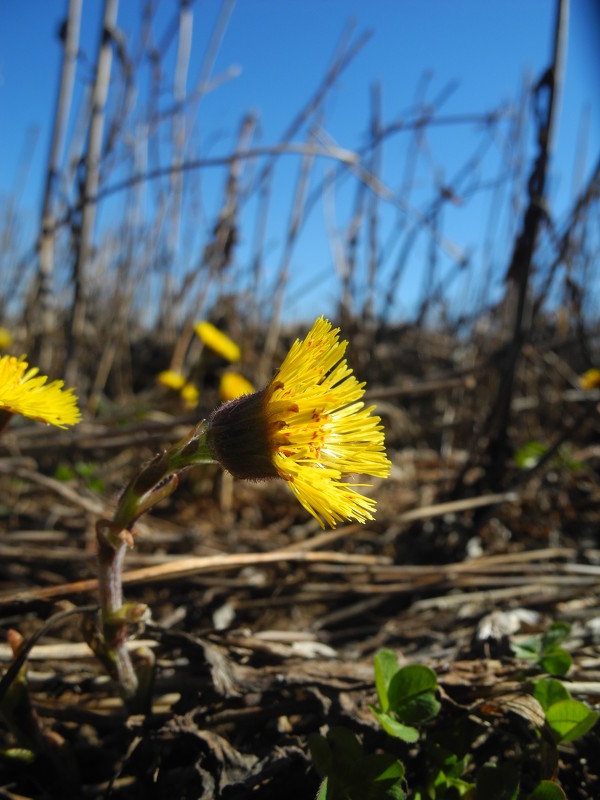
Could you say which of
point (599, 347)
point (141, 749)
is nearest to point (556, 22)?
point (141, 749)

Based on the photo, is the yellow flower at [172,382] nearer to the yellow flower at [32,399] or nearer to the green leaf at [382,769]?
the yellow flower at [32,399]

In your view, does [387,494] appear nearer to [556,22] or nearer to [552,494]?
[552,494]

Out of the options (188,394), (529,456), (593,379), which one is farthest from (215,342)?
(593,379)

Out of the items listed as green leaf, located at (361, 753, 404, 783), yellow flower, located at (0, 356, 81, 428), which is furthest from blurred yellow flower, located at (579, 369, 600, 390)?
yellow flower, located at (0, 356, 81, 428)

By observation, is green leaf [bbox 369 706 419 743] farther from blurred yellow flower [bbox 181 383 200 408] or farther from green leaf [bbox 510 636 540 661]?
blurred yellow flower [bbox 181 383 200 408]

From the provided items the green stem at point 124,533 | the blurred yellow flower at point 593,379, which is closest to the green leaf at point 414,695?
the green stem at point 124,533

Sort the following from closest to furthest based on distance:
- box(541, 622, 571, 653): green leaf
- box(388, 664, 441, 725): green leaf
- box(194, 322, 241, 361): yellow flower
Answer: box(388, 664, 441, 725): green leaf → box(541, 622, 571, 653): green leaf → box(194, 322, 241, 361): yellow flower
